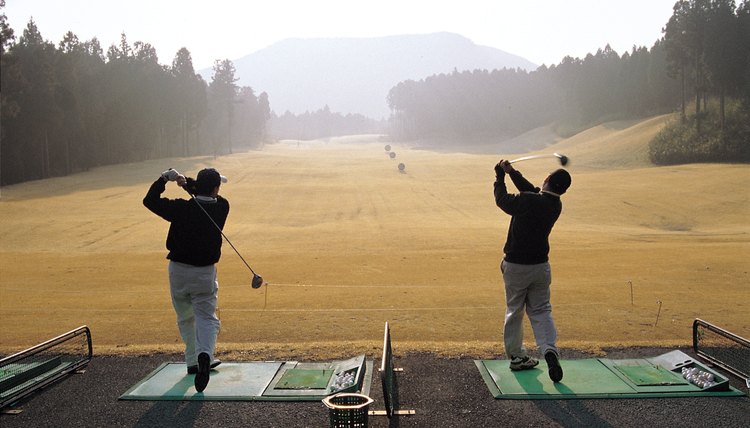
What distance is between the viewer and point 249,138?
5492 inches

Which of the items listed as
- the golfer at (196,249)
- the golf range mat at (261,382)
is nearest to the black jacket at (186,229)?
the golfer at (196,249)

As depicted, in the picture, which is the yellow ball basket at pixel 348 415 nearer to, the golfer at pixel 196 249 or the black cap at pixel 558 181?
the golfer at pixel 196 249

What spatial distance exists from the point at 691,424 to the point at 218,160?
2625 inches

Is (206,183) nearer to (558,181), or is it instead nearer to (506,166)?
(506,166)

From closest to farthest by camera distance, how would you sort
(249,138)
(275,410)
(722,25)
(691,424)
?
1. (691,424)
2. (275,410)
3. (722,25)
4. (249,138)

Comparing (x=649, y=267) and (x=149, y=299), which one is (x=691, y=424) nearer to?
(x=149, y=299)

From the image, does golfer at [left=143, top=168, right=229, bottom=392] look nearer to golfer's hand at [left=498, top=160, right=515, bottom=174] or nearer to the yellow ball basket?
the yellow ball basket

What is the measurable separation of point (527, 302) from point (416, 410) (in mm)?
1992

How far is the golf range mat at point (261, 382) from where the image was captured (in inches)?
228

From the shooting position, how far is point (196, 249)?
6.20 metres

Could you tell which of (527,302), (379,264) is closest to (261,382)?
(527,302)

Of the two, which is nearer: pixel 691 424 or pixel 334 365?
pixel 691 424

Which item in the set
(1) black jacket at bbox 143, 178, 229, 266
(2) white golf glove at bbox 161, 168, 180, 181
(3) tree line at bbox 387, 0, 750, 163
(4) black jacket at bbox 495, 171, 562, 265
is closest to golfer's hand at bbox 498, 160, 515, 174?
(4) black jacket at bbox 495, 171, 562, 265

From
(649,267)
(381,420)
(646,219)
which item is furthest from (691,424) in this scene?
(646,219)
